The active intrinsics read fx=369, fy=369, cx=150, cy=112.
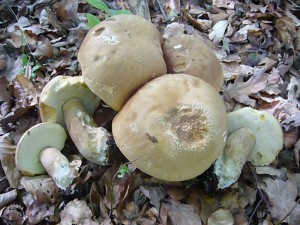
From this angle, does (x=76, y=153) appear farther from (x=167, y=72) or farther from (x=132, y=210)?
(x=167, y=72)

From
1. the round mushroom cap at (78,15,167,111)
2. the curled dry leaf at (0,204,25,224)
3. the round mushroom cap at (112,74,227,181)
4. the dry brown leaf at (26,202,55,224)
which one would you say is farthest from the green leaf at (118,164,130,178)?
the curled dry leaf at (0,204,25,224)

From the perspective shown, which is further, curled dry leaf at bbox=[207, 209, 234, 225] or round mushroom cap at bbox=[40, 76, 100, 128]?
round mushroom cap at bbox=[40, 76, 100, 128]

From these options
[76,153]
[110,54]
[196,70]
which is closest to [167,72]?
[196,70]

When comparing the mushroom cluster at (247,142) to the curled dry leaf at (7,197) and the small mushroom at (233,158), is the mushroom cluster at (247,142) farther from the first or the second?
the curled dry leaf at (7,197)

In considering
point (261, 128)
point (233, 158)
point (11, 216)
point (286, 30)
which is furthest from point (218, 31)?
point (11, 216)

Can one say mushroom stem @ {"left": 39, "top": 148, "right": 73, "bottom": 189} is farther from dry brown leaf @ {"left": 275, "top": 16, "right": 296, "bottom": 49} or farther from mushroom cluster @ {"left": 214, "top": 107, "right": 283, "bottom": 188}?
dry brown leaf @ {"left": 275, "top": 16, "right": 296, "bottom": 49}

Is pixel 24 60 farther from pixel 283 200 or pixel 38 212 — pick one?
pixel 283 200

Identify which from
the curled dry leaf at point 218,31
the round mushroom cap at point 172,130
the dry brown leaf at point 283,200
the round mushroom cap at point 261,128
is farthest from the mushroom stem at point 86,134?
the curled dry leaf at point 218,31
